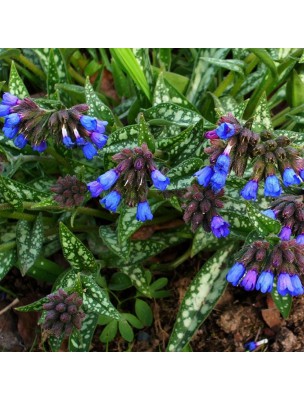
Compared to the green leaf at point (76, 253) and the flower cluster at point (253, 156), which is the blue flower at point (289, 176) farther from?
the green leaf at point (76, 253)

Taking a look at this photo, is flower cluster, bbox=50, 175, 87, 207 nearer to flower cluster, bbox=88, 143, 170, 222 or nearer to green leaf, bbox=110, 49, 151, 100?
flower cluster, bbox=88, 143, 170, 222

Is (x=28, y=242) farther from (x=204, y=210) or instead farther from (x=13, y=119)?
(x=204, y=210)

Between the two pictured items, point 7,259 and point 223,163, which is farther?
point 7,259

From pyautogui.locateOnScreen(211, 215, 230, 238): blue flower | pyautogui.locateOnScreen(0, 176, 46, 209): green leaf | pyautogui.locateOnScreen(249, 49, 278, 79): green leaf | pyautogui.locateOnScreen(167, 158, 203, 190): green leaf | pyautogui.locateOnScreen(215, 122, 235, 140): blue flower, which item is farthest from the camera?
pyautogui.locateOnScreen(249, 49, 278, 79): green leaf

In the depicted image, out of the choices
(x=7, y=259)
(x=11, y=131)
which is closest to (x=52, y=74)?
(x=11, y=131)

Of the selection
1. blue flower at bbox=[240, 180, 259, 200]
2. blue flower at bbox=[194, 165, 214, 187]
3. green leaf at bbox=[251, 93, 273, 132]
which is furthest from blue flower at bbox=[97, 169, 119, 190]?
green leaf at bbox=[251, 93, 273, 132]

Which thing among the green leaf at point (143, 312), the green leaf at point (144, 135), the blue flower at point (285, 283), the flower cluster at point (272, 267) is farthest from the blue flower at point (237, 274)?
the green leaf at point (143, 312)
